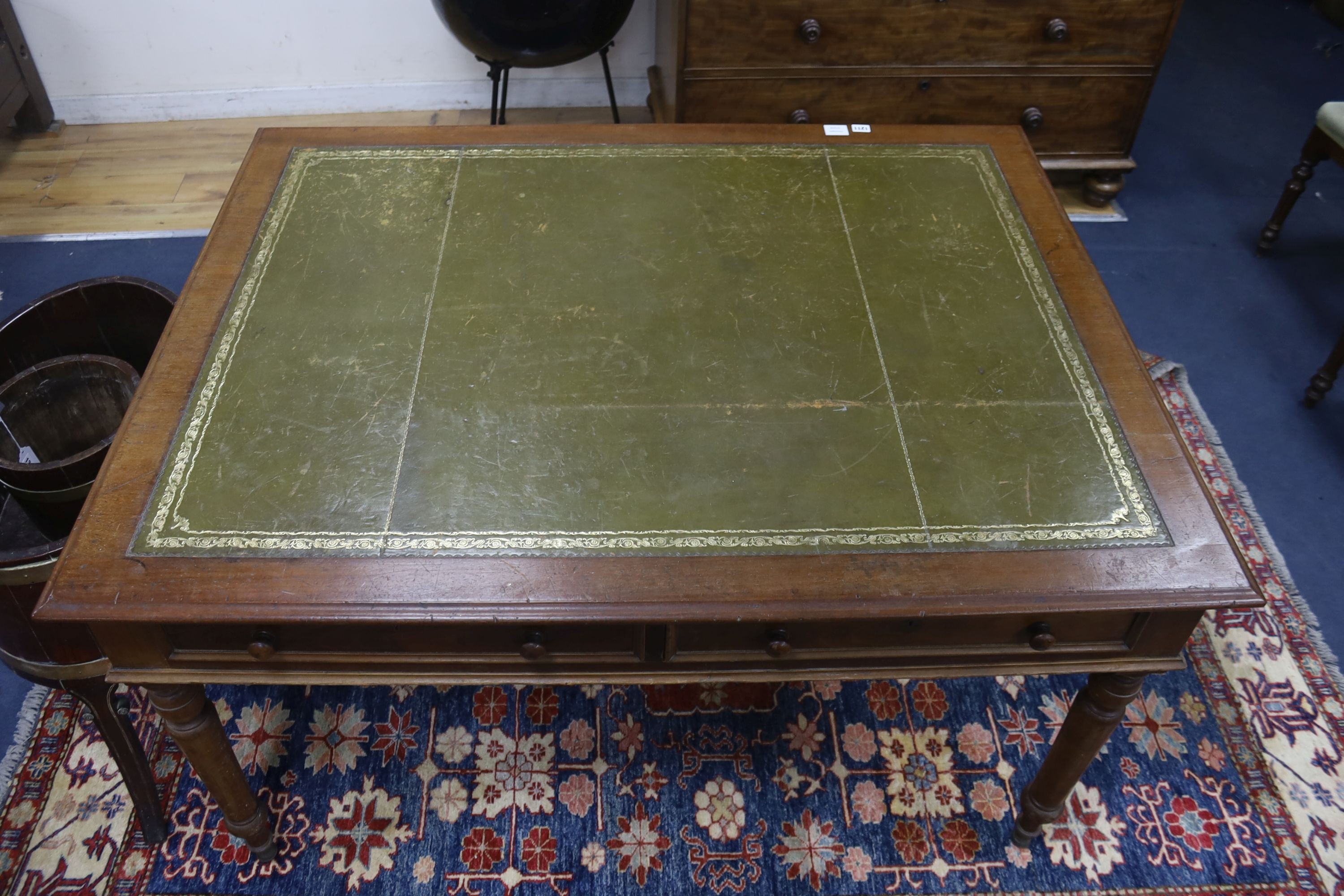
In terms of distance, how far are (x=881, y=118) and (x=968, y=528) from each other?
1.99 meters

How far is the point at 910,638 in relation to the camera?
160cm

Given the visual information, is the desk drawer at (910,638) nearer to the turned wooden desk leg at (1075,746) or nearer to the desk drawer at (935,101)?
the turned wooden desk leg at (1075,746)

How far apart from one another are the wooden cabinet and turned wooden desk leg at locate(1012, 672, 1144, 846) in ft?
12.2

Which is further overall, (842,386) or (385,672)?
(842,386)

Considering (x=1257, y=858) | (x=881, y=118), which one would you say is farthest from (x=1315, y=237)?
(x=1257, y=858)

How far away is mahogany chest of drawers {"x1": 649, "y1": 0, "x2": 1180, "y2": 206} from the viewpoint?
9.56 feet

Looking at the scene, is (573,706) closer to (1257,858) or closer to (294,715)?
(294,715)

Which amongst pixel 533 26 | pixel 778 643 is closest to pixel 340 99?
pixel 533 26

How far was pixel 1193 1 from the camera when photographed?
178 inches

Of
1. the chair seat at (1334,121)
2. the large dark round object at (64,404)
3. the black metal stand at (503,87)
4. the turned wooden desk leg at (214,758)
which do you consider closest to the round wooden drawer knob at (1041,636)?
the turned wooden desk leg at (214,758)

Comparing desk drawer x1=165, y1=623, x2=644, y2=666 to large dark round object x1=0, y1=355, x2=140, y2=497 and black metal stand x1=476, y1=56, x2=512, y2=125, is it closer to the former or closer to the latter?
large dark round object x1=0, y1=355, x2=140, y2=497

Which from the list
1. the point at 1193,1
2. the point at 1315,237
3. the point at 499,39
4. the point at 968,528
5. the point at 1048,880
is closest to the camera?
the point at 968,528

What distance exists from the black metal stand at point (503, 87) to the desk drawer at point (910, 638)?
2.26 meters

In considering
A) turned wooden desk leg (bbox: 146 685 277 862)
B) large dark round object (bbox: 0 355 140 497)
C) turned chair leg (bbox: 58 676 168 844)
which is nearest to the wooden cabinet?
large dark round object (bbox: 0 355 140 497)
